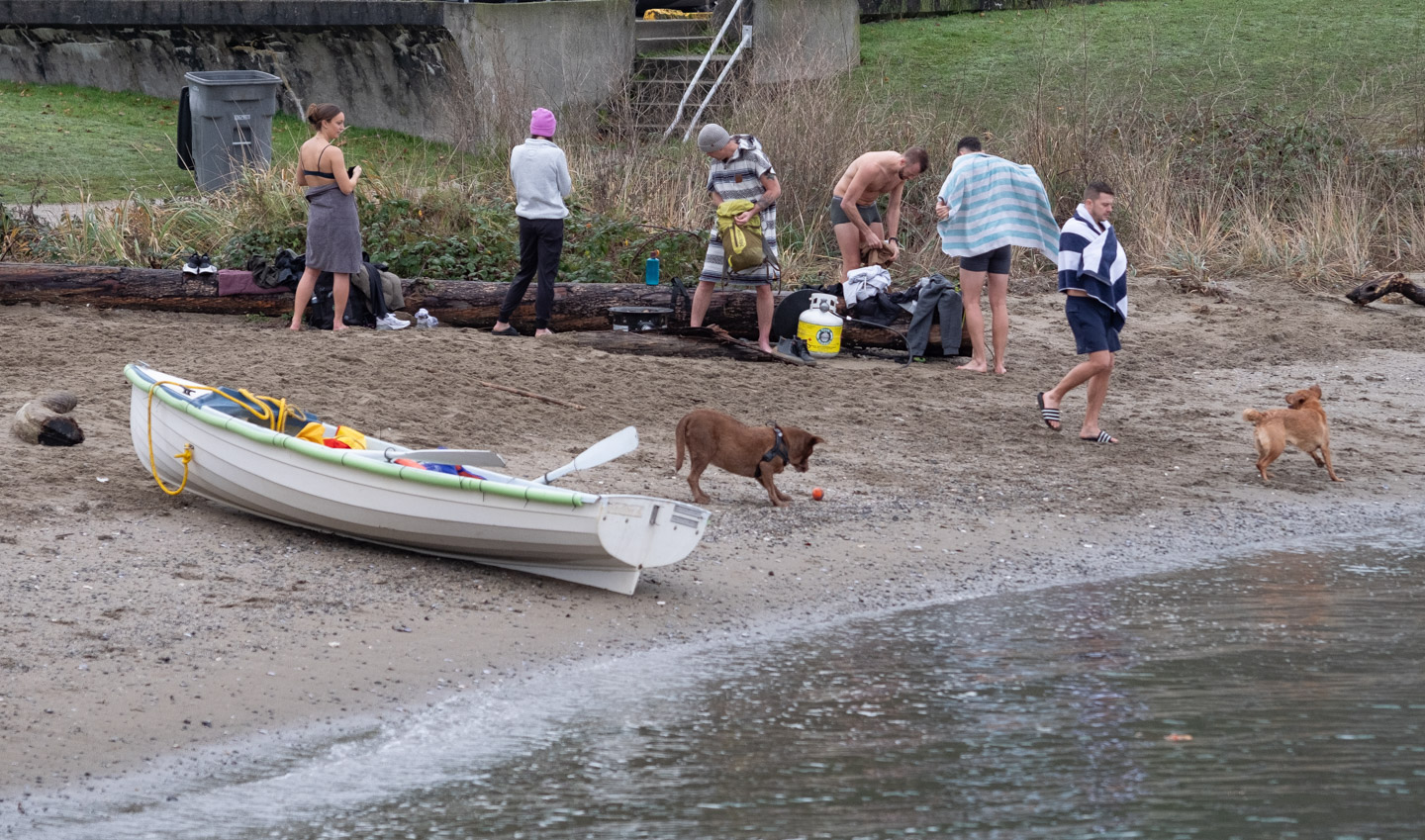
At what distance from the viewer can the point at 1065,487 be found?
29.9 ft

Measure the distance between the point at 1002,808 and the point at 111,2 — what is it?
2155cm

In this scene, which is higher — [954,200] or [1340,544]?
[954,200]

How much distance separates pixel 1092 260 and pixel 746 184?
3.22 m

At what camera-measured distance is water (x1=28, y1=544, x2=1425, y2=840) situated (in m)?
4.80

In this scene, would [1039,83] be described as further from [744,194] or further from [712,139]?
[712,139]

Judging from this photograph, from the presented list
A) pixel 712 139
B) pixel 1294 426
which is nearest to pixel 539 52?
pixel 712 139

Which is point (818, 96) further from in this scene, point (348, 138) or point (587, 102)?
point (348, 138)

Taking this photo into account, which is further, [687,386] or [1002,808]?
[687,386]

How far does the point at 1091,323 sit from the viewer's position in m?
9.62

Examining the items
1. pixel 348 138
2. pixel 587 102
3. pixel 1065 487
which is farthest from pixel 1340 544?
pixel 348 138

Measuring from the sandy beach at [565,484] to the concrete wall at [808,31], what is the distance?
8.63 meters

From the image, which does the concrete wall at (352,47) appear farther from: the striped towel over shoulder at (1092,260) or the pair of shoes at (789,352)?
the striped towel over shoulder at (1092,260)

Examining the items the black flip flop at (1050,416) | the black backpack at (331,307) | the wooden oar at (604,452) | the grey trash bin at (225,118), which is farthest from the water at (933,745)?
the grey trash bin at (225,118)

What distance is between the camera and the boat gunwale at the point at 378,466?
654cm
